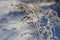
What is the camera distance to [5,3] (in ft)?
5.35

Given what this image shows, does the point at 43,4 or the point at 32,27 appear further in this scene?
the point at 43,4

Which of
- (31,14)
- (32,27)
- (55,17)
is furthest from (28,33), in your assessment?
(55,17)

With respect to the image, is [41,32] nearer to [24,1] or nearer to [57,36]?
[57,36]

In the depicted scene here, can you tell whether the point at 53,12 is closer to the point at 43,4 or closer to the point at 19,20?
the point at 43,4

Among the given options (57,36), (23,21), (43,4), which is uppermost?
(43,4)

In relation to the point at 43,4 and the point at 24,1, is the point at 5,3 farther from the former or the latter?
the point at 43,4

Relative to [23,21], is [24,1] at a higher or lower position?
higher

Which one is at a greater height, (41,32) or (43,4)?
(43,4)

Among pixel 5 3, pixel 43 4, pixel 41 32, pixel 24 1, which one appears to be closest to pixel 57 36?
pixel 41 32

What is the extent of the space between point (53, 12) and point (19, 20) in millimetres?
317

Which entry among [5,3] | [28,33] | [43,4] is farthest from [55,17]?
[5,3]

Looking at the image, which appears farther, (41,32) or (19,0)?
(19,0)

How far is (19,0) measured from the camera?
162 centimetres

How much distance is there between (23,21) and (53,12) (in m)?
0.28
